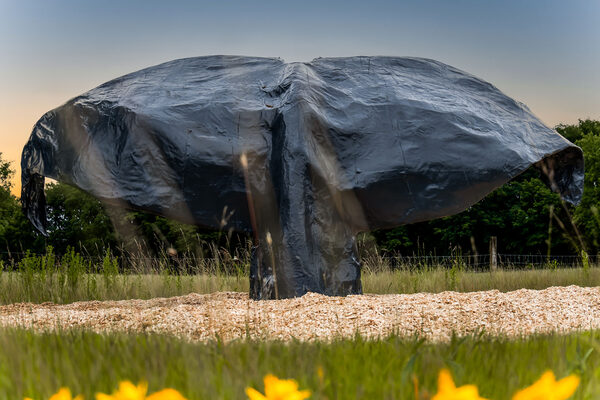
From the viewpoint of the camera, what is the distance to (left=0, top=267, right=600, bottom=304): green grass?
8031 mm

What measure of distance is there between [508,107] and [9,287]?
7.43 metres

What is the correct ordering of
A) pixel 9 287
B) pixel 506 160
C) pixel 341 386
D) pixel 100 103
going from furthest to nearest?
pixel 9 287 < pixel 100 103 < pixel 506 160 < pixel 341 386

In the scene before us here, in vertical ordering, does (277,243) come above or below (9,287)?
above

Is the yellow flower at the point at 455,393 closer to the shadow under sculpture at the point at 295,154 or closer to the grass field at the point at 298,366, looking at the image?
the grass field at the point at 298,366

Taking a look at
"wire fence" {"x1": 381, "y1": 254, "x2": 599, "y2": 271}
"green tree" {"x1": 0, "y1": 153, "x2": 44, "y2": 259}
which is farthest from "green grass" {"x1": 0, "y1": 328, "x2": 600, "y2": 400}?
"green tree" {"x1": 0, "y1": 153, "x2": 44, "y2": 259}

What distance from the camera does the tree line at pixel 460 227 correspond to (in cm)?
2430

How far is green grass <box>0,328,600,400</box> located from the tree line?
68.6 feet

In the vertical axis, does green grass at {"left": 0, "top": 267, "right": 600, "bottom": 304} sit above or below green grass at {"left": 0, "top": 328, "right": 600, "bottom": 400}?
below

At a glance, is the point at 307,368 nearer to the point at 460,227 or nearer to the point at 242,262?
the point at 242,262

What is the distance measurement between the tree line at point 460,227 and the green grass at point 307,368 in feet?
68.6

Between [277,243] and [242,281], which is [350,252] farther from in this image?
[242,281]

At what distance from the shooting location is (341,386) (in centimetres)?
138

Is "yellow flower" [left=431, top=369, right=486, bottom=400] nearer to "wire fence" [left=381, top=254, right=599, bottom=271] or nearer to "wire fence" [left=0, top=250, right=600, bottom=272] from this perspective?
"wire fence" [left=0, top=250, right=600, bottom=272]

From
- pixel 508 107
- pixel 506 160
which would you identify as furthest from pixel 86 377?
pixel 508 107
